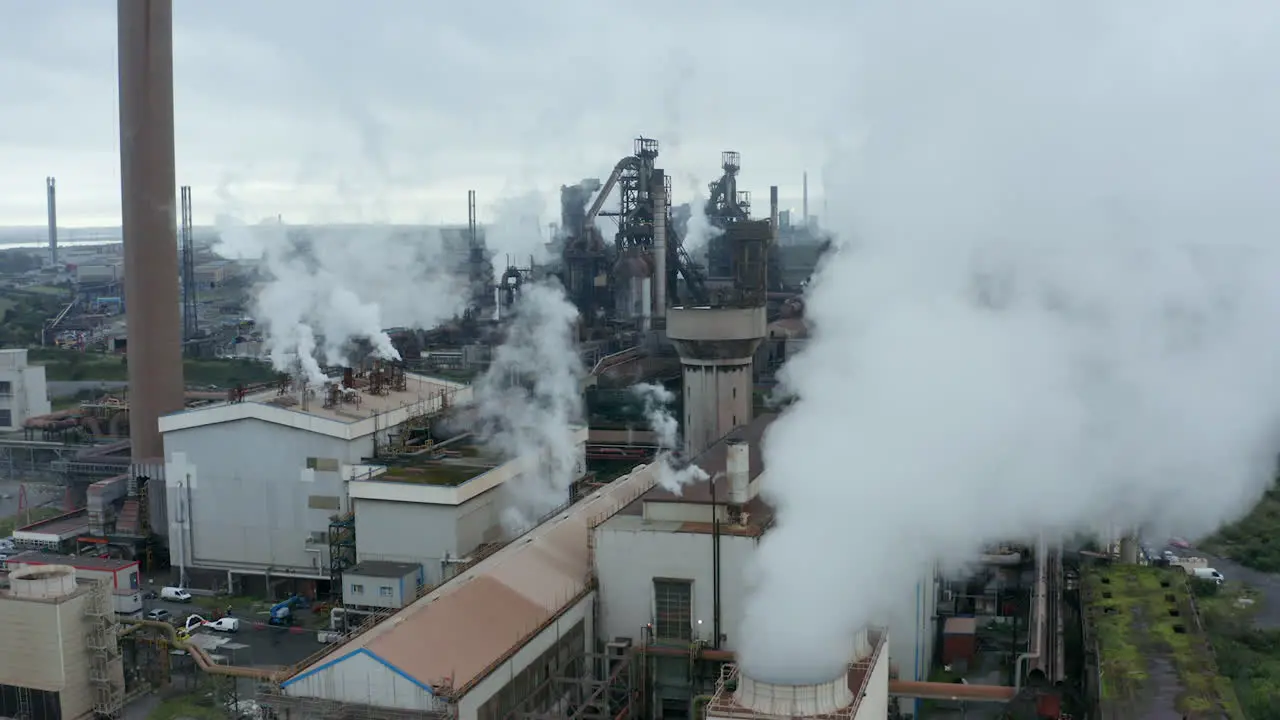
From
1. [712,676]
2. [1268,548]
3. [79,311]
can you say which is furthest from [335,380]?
[79,311]

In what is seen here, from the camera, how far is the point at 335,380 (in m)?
30.8

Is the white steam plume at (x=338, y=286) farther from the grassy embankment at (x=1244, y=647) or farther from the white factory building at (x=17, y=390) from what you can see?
the grassy embankment at (x=1244, y=647)

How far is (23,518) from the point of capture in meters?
33.2

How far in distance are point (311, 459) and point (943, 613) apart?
14.0m

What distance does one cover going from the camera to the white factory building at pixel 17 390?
4297 centimetres

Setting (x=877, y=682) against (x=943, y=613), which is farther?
(x=943, y=613)

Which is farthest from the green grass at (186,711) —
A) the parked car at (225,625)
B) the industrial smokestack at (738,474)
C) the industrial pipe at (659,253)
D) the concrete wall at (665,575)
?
the industrial pipe at (659,253)

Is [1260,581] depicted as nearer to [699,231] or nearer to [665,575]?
[665,575]

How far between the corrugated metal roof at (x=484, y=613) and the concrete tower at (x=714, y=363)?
38.9ft

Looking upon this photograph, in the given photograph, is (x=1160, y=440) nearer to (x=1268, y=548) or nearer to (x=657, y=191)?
(x=1268, y=548)

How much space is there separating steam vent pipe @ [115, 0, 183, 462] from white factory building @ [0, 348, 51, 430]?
1509 cm

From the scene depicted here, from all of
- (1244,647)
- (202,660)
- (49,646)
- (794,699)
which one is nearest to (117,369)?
(49,646)

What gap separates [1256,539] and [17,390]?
3968 centimetres

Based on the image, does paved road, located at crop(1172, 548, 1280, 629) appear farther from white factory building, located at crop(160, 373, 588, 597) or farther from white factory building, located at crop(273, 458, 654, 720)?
white factory building, located at crop(160, 373, 588, 597)
